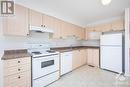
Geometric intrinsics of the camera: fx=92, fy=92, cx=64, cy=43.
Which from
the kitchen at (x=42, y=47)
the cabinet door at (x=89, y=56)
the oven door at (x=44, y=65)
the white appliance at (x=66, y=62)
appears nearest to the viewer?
the kitchen at (x=42, y=47)

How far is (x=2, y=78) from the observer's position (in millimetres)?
1847

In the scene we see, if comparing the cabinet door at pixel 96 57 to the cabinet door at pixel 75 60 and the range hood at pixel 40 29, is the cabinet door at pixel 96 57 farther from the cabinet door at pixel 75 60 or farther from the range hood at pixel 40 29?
the range hood at pixel 40 29

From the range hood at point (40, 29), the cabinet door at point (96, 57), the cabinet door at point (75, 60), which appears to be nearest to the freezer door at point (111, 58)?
the cabinet door at point (96, 57)

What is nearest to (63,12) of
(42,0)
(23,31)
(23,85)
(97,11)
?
(42,0)

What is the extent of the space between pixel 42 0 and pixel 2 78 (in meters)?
2.24

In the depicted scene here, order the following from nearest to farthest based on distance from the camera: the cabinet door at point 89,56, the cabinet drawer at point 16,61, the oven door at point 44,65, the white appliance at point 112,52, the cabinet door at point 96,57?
the cabinet drawer at point 16,61
the oven door at point 44,65
the white appliance at point 112,52
the cabinet door at point 96,57
the cabinet door at point 89,56

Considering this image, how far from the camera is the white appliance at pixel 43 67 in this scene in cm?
231

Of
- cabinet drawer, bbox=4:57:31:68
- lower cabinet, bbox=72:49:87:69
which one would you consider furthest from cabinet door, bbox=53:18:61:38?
cabinet drawer, bbox=4:57:31:68

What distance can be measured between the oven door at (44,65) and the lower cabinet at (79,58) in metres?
1.18

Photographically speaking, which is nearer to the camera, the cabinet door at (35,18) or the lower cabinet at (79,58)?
the cabinet door at (35,18)

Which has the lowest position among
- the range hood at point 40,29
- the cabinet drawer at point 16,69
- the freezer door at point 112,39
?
the cabinet drawer at point 16,69

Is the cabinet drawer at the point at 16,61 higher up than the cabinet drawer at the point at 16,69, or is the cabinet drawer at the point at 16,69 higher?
the cabinet drawer at the point at 16,61

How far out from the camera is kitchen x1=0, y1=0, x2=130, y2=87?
6.76 ft

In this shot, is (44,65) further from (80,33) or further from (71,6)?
(80,33)
